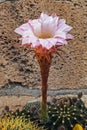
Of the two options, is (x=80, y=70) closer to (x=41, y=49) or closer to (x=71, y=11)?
(x=71, y=11)

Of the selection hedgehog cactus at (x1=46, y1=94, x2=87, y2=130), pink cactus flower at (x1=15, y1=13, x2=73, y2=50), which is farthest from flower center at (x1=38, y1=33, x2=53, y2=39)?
hedgehog cactus at (x1=46, y1=94, x2=87, y2=130)

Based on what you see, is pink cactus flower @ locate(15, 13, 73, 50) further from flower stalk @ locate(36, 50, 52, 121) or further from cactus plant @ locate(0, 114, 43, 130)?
cactus plant @ locate(0, 114, 43, 130)

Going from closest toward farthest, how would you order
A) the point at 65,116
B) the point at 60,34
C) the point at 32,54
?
the point at 60,34
the point at 65,116
the point at 32,54

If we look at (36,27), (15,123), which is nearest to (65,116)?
Answer: (15,123)

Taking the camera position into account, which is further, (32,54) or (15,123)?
(32,54)

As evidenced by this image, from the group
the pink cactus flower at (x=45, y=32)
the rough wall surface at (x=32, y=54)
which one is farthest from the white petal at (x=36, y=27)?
the rough wall surface at (x=32, y=54)

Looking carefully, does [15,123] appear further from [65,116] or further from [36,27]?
[36,27]

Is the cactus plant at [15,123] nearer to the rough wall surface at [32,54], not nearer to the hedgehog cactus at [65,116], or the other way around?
the hedgehog cactus at [65,116]
